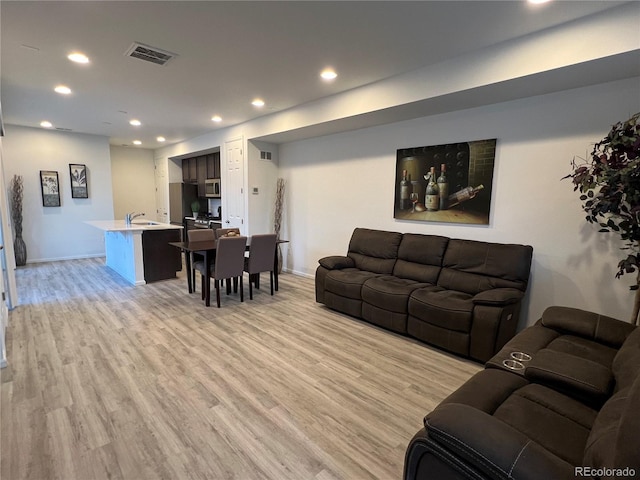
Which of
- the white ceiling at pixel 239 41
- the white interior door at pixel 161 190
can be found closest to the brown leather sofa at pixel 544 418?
the white ceiling at pixel 239 41

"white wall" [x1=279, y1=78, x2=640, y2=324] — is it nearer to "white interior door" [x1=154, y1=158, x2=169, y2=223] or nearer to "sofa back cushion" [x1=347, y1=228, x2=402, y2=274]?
"sofa back cushion" [x1=347, y1=228, x2=402, y2=274]

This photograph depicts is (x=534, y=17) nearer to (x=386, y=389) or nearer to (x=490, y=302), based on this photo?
(x=490, y=302)

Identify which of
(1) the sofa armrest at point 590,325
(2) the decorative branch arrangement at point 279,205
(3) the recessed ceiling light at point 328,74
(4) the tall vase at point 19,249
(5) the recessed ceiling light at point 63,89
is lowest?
(4) the tall vase at point 19,249

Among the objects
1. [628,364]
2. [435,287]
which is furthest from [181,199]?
[628,364]

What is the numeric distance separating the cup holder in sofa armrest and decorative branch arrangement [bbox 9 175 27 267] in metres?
8.25

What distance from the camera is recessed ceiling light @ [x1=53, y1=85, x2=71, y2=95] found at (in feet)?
12.6

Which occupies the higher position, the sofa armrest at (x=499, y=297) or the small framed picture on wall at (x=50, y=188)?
the small framed picture on wall at (x=50, y=188)

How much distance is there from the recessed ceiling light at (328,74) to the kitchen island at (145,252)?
11.2 feet

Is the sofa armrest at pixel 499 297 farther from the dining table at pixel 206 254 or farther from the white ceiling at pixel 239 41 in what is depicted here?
the dining table at pixel 206 254

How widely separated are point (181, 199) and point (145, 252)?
295cm

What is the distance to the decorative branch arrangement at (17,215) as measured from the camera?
19.7 feet

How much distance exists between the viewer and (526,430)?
4.34 ft

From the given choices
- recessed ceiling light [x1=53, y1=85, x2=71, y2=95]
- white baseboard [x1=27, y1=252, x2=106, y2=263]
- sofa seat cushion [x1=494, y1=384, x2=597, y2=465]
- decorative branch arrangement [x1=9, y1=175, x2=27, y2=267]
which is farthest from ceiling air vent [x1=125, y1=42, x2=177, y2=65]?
white baseboard [x1=27, y1=252, x2=106, y2=263]

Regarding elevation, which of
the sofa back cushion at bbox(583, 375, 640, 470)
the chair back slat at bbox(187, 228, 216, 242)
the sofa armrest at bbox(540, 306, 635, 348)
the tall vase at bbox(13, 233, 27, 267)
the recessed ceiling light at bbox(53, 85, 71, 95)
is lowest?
the tall vase at bbox(13, 233, 27, 267)
